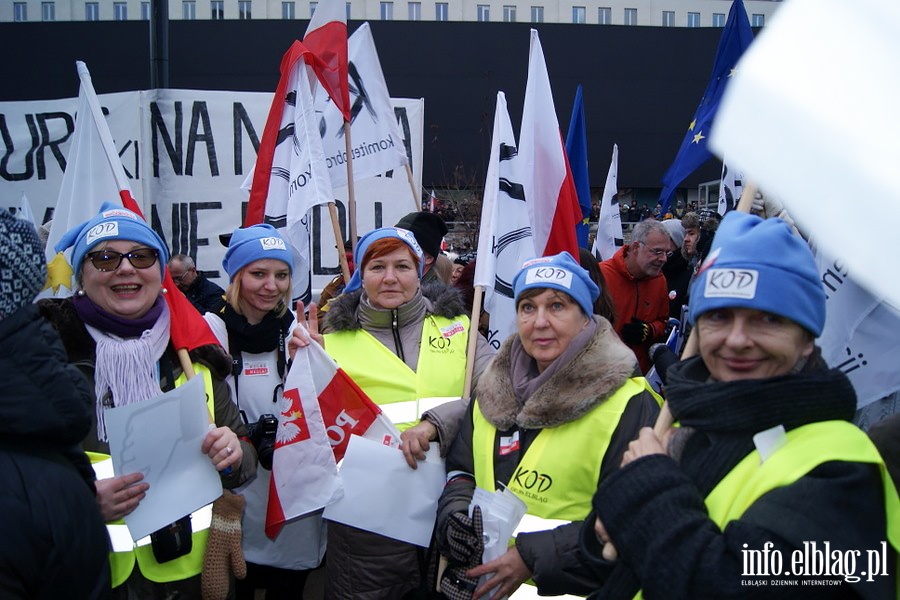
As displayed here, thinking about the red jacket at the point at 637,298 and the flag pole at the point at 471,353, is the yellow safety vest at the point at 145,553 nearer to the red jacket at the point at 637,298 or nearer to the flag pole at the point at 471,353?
the flag pole at the point at 471,353

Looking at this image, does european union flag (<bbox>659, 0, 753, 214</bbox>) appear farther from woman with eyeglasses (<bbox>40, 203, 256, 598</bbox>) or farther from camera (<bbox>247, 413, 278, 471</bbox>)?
woman with eyeglasses (<bbox>40, 203, 256, 598</bbox>)

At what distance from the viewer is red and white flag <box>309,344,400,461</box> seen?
292 cm

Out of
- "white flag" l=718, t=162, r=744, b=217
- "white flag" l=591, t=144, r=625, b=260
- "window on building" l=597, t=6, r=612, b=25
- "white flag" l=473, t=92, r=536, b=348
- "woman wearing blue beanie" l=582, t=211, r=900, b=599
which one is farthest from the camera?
"window on building" l=597, t=6, r=612, b=25

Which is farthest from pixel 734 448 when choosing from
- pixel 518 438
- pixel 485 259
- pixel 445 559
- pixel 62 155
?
pixel 62 155

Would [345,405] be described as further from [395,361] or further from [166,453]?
[166,453]

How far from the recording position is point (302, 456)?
2.83 m

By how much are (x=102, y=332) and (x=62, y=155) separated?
475cm

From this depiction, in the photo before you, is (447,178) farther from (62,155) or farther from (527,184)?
(527,184)

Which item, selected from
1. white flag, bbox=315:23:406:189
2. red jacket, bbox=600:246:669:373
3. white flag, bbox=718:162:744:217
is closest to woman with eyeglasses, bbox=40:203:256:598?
white flag, bbox=315:23:406:189

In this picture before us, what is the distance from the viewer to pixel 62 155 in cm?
641

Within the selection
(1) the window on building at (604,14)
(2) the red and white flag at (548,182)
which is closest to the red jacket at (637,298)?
(2) the red and white flag at (548,182)

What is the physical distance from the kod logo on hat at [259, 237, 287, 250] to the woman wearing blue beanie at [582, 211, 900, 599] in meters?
2.14

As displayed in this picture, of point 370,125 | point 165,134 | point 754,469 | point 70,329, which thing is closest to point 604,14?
point 165,134

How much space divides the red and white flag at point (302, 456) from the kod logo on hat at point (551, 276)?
3.30 ft
